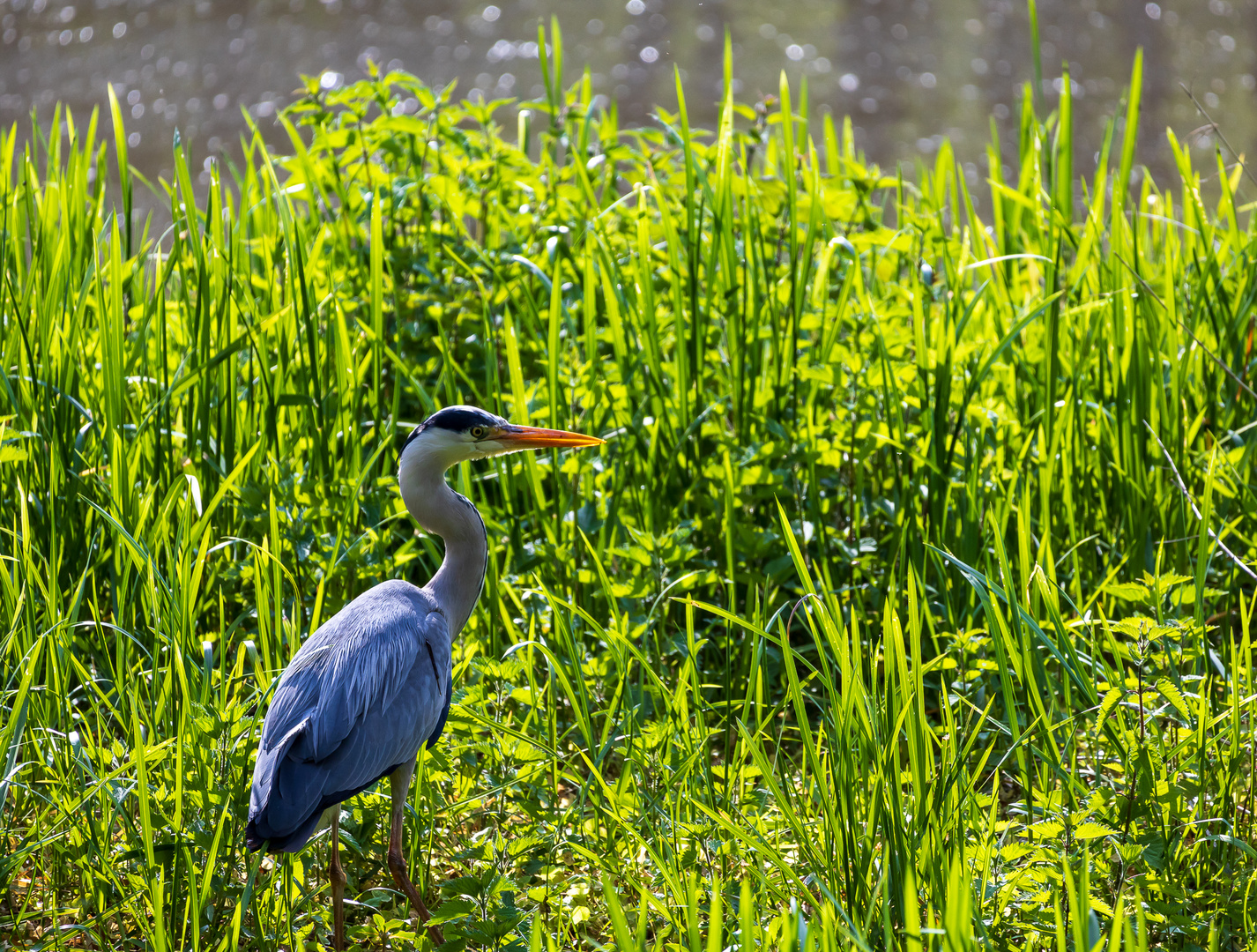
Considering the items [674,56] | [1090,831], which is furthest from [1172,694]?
[674,56]

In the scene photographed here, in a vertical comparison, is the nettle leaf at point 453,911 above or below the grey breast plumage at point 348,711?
below

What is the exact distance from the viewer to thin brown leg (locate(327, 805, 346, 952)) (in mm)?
2189

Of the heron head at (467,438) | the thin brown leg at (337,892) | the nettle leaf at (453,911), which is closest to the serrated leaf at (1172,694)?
the heron head at (467,438)

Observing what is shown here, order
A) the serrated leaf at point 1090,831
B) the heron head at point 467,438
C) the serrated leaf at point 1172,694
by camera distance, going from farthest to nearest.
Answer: the heron head at point 467,438, the serrated leaf at point 1172,694, the serrated leaf at point 1090,831

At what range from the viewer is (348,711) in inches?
87.5

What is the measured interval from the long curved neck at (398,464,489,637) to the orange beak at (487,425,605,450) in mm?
163

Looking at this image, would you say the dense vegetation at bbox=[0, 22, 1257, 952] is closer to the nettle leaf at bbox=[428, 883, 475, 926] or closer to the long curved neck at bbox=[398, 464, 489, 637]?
the nettle leaf at bbox=[428, 883, 475, 926]

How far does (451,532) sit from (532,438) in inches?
11.2

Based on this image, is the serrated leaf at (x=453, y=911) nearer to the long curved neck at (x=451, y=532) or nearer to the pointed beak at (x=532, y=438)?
the long curved neck at (x=451, y=532)

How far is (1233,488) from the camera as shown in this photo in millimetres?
3117

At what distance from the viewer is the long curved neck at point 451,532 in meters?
2.52

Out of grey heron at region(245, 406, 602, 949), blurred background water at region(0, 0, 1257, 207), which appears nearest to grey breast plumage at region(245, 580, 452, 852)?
grey heron at region(245, 406, 602, 949)

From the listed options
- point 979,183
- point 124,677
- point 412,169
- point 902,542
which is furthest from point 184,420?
point 979,183

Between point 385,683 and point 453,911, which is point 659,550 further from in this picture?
point 453,911
